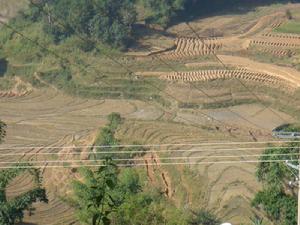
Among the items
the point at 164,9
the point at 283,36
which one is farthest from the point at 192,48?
the point at 283,36

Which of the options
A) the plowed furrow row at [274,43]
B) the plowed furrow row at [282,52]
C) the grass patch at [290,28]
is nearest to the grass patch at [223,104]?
the plowed furrow row at [282,52]

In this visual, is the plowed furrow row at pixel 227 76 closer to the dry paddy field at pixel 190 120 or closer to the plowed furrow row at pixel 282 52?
the dry paddy field at pixel 190 120

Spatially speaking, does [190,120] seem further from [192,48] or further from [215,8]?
[215,8]

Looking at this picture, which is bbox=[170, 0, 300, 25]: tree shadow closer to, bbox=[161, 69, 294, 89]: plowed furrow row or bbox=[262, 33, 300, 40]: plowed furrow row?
bbox=[262, 33, 300, 40]: plowed furrow row

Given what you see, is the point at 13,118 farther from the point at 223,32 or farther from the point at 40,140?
the point at 223,32

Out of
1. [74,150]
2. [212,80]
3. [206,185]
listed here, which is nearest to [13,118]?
[74,150]

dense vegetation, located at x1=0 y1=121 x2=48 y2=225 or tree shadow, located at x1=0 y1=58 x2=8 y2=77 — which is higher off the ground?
dense vegetation, located at x1=0 y1=121 x2=48 y2=225


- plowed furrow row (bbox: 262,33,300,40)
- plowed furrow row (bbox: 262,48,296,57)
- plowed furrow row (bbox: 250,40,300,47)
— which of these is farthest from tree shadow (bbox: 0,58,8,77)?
plowed furrow row (bbox: 262,48,296,57)
